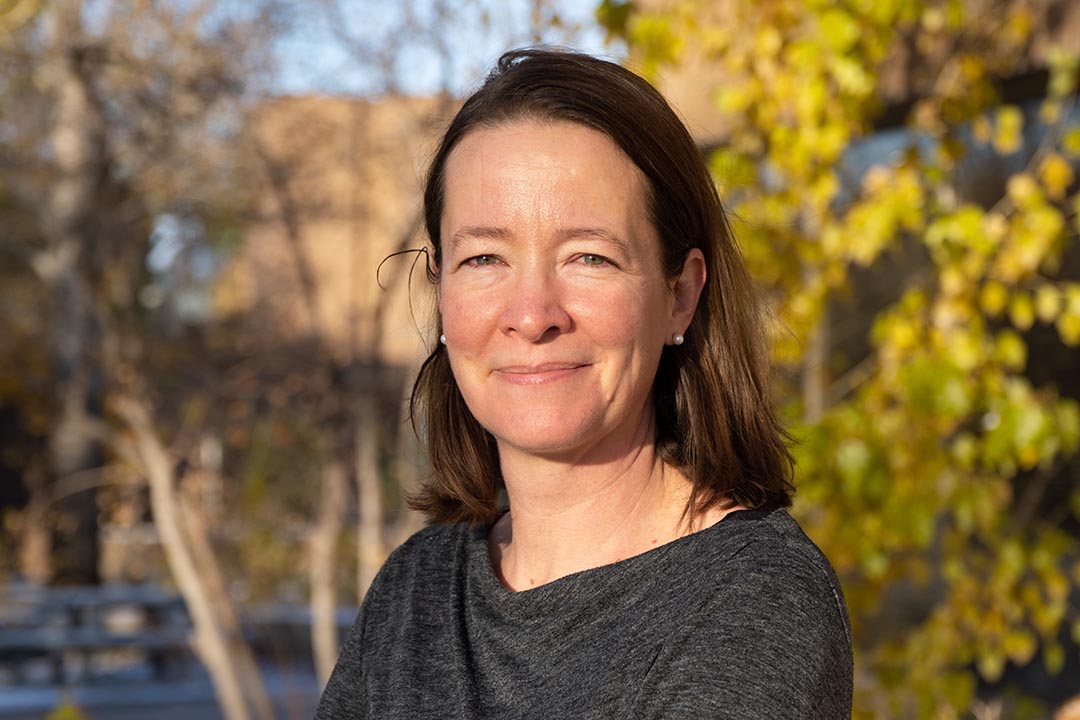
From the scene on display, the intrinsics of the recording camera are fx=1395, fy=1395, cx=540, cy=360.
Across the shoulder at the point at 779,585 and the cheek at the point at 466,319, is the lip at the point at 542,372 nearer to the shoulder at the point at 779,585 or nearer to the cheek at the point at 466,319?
the cheek at the point at 466,319

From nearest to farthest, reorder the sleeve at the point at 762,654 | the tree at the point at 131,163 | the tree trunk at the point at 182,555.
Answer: the sleeve at the point at 762,654
the tree trunk at the point at 182,555
the tree at the point at 131,163

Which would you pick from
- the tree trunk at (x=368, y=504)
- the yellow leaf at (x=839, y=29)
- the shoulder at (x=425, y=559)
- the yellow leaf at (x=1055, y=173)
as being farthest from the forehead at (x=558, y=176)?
the tree trunk at (x=368, y=504)

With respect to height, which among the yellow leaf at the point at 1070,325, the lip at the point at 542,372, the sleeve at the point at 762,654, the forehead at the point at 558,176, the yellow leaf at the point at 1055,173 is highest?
the yellow leaf at the point at 1055,173

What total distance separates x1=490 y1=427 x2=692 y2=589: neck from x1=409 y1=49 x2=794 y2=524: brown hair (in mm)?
40

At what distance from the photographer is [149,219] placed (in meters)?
9.36

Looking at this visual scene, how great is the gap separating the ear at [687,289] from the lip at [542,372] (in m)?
0.20

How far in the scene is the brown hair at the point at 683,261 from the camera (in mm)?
1763

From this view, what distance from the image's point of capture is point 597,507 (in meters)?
1.86

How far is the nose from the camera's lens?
1.72 meters

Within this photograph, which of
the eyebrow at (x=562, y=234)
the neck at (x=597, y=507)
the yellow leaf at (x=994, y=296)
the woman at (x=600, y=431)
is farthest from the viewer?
the yellow leaf at (x=994, y=296)

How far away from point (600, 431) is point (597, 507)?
122 mm

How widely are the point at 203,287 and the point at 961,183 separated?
45.5ft

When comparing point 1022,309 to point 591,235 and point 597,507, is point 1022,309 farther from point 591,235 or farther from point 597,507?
point 591,235

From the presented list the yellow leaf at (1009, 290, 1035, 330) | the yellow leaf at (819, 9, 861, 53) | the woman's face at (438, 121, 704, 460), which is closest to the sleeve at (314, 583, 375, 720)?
the woman's face at (438, 121, 704, 460)
